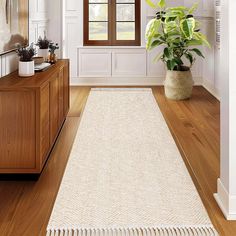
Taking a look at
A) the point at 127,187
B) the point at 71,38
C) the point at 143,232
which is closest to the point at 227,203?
the point at 143,232

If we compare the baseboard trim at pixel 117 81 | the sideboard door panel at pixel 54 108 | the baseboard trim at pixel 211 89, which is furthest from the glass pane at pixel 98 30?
the sideboard door panel at pixel 54 108

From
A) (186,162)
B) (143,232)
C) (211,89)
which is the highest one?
(211,89)

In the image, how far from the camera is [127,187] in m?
3.10

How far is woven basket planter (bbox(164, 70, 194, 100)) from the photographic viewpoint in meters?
6.67

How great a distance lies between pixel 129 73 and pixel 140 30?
85 centimetres

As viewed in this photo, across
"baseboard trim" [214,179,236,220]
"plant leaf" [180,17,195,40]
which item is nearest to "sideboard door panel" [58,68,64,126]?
"plant leaf" [180,17,195,40]

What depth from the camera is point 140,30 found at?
8.27 metres

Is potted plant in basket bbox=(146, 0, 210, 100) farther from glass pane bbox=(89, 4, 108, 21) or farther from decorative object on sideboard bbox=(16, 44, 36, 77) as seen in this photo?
decorative object on sideboard bbox=(16, 44, 36, 77)

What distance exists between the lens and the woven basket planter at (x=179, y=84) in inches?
263

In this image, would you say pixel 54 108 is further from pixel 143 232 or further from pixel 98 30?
pixel 98 30

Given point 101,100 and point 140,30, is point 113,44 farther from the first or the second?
point 101,100

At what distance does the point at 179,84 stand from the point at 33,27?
2.41m

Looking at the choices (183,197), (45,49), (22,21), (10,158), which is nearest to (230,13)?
(183,197)

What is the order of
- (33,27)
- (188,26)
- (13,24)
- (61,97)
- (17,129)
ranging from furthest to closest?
(188,26), (33,27), (61,97), (13,24), (17,129)
